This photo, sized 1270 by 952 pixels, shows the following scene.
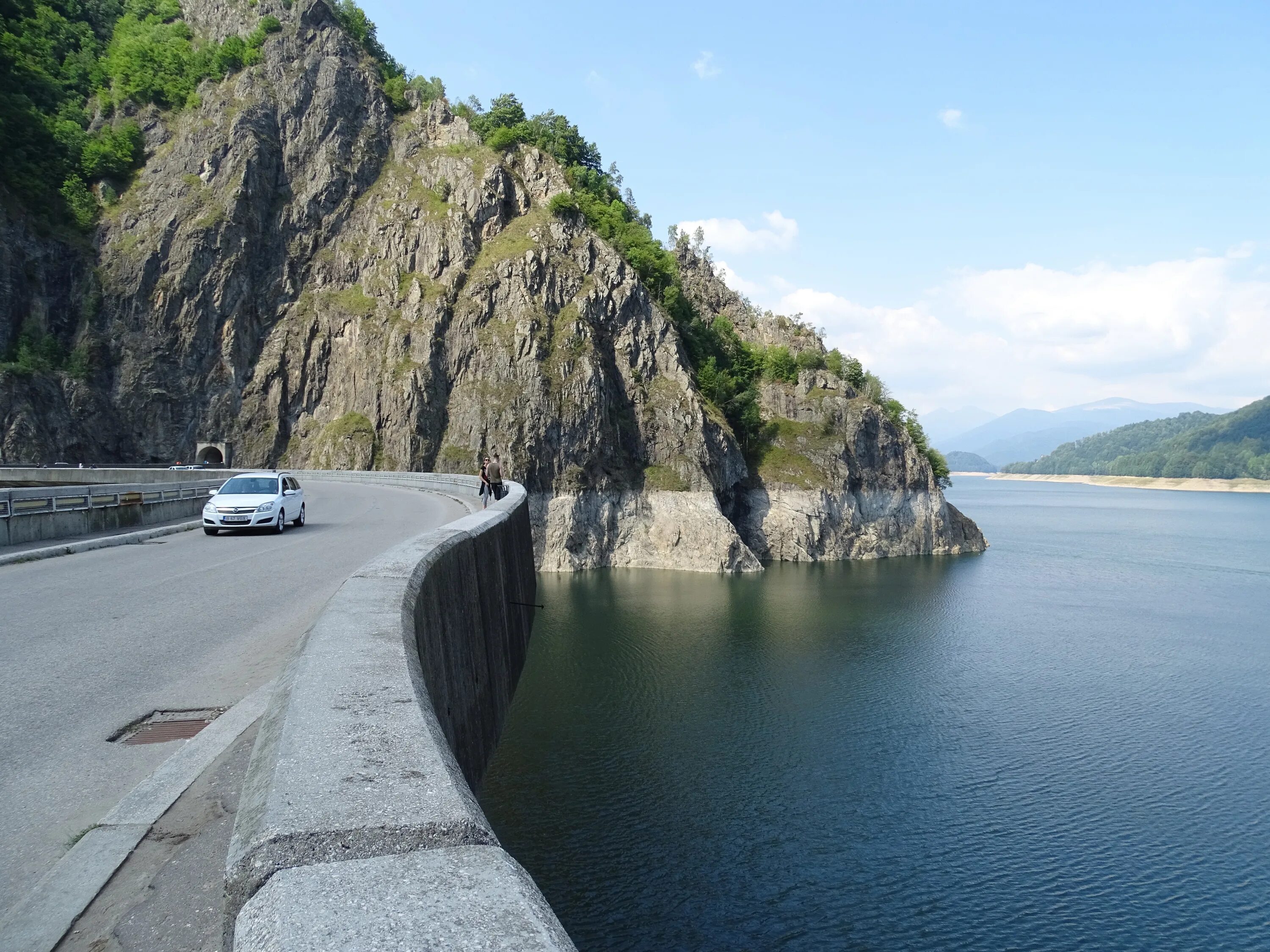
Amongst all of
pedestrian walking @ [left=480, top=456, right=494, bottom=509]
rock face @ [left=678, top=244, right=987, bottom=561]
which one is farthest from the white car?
rock face @ [left=678, top=244, right=987, bottom=561]

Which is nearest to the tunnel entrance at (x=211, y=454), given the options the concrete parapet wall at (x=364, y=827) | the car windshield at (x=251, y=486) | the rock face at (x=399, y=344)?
the rock face at (x=399, y=344)

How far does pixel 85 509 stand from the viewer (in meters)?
22.2

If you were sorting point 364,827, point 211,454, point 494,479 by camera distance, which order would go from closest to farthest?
1. point 364,827
2. point 494,479
3. point 211,454

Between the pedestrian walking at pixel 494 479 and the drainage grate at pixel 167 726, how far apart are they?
2067 cm

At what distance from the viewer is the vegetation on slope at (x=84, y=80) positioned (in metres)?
83.3

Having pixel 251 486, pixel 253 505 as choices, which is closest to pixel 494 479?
pixel 251 486

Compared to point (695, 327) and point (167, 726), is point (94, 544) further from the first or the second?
point (695, 327)

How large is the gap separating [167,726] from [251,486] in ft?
62.3

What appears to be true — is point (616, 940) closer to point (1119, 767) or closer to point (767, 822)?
point (767, 822)

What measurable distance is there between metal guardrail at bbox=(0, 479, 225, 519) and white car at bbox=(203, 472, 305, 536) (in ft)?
8.94

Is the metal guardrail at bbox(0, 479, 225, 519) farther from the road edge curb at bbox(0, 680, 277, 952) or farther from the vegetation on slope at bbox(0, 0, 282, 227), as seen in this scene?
the vegetation on slope at bbox(0, 0, 282, 227)

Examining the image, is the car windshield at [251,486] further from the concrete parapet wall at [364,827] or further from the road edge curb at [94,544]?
the concrete parapet wall at [364,827]

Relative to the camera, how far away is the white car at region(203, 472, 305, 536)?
23.0 m

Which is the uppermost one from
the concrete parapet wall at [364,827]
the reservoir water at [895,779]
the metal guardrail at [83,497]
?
the metal guardrail at [83,497]
